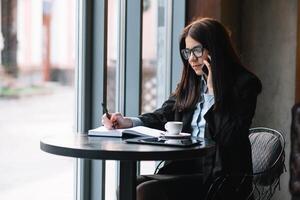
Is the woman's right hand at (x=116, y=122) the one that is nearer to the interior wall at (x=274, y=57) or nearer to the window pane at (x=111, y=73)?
the window pane at (x=111, y=73)

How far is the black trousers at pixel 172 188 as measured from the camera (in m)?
2.21

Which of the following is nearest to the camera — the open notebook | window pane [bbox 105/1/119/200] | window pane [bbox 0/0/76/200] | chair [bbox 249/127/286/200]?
the open notebook

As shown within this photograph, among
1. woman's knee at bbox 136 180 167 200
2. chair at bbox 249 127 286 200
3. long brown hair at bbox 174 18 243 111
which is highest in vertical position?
long brown hair at bbox 174 18 243 111

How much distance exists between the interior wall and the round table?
2.02 m

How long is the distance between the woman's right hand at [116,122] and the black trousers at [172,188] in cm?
26

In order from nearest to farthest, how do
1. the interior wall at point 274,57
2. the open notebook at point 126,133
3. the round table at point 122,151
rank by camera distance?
the round table at point 122,151 → the open notebook at point 126,133 → the interior wall at point 274,57

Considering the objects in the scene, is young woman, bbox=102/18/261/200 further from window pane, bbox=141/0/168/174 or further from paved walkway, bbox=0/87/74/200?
window pane, bbox=141/0/168/174

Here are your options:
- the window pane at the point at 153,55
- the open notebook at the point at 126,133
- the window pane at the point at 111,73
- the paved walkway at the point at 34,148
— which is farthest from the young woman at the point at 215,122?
the window pane at the point at 153,55

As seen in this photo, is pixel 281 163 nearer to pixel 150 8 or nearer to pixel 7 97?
pixel 7 97

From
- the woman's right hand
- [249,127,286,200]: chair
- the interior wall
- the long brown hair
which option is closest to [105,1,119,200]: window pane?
the woman's right hand

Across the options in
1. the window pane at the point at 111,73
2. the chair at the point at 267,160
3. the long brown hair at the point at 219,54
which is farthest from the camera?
the window pane at the point at 111,73

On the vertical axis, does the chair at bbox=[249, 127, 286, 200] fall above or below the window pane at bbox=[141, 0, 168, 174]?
below

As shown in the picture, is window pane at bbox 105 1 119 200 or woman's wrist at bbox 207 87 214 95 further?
window pane at bbox 105 1 119 200

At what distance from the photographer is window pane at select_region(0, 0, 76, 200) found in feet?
8.30
